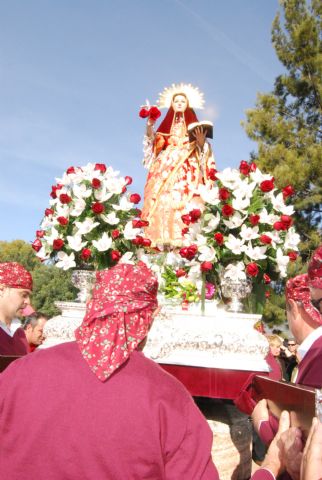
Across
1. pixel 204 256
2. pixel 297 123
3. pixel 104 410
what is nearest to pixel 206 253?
pixel 204 256

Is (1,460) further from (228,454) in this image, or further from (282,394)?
(228,454)

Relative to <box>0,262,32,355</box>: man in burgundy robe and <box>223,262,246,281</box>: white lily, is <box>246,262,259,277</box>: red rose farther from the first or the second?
<box>0,262,32,355</box>: man in burgundy robe

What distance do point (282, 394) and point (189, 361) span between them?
198 centimetres

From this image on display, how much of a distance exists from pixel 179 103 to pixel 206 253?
5.45 metres

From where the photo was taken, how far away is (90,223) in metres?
4.67

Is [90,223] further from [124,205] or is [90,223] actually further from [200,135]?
[200,135]

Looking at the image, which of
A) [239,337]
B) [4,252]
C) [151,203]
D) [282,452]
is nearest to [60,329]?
[239,337]

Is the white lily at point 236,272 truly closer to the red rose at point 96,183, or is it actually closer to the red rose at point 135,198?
the red rose at point 135,198

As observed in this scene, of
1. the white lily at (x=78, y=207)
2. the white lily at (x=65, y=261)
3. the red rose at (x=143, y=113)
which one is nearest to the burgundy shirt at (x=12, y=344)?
the white lily at (x=65, y=261)

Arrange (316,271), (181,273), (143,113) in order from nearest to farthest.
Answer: (316,271)
(181,273)
(143,113)

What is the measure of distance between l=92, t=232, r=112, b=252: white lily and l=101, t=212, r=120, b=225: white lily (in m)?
0.15

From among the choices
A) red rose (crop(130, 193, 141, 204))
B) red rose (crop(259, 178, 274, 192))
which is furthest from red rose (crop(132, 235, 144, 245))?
red rose (crop(259, 178, 274, 192))

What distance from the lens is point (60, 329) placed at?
14.5 feet

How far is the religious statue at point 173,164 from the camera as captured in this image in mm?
7957
